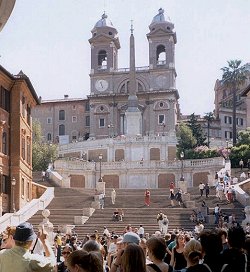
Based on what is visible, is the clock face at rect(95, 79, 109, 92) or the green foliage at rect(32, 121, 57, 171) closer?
the green foliage at rect(32, 121, 57, 171)

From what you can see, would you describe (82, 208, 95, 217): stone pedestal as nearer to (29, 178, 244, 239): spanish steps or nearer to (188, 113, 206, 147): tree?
(29, 178, 244, 239): spanish steps

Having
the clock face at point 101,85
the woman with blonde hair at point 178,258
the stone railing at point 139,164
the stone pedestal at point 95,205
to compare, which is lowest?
the stone pedestal at point 95,205

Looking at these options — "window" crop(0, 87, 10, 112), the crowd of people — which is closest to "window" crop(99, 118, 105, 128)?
"window" crop(0, 87, 10, 112)

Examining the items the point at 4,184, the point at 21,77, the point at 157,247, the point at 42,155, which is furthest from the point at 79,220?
the point at 42,155

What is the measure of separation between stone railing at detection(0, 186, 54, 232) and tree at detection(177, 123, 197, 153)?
3885cm

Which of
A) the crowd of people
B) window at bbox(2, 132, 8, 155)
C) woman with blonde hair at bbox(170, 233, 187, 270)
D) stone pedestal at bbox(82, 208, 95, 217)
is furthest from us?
window at bbox(2, 132, 8, 155)

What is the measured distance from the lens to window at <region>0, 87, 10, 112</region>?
45875 mm

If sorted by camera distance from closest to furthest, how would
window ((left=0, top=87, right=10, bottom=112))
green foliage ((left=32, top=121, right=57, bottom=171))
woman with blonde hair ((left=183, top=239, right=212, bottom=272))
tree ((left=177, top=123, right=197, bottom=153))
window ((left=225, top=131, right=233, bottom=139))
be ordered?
1. woman with blonde hair ((left=183, top=239, right=212, bottom=272))
2. window ((left=0, top=87, right=10, bottom=112))
3. green foliage ((left=32, top=121, right=57, bottom=171))
4. tree ((left=177, top=123, right=197, bottom=153))
5. window ((left=225, top=131, right=233, bottom=139))

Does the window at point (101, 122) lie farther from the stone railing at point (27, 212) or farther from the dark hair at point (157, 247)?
the dark hair at point (157, 247)

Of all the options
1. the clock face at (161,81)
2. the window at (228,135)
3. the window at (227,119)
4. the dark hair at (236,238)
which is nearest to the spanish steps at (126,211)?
the dark hair at (236,238)

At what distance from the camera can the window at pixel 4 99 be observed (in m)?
45.9

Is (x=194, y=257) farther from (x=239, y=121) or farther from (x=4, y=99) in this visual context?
(x=239, y=121)

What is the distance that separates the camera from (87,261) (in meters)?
6.25

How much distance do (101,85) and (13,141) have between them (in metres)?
63.7
